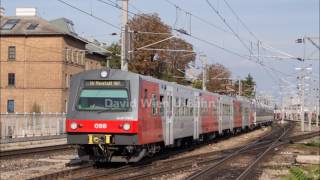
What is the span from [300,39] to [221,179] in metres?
19.0

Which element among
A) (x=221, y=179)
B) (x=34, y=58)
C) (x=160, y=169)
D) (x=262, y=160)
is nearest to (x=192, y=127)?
(x=262, y=160)

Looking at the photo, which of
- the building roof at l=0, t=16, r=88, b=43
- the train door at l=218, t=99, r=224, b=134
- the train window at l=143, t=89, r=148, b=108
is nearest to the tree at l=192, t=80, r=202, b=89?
the building roof at l=0, t=16, r=88, b=43

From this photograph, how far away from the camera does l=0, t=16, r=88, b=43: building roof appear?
2517 inches

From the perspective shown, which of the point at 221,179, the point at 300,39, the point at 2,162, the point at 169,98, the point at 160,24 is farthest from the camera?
the point at 160,24

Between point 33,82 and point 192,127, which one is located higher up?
point 33,82

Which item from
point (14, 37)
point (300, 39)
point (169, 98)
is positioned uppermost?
point (14, 37)

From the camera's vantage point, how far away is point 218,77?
265 ft

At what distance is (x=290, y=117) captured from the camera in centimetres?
14850

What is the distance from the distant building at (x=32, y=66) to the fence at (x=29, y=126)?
24415 mm

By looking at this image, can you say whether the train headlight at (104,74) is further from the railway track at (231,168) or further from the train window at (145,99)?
the railway track at (231,168)

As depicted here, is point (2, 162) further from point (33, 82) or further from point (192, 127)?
point (33, 82)

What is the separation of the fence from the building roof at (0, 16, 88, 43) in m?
24.8

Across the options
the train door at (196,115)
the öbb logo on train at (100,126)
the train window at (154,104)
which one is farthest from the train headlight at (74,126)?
the train door at (196,115)

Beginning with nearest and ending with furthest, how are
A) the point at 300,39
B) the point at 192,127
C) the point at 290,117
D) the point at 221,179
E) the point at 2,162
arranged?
the point at 221,179 → the point at 2,162 → the point at 192,127 → the point at 300,39 → the point at 290,117
